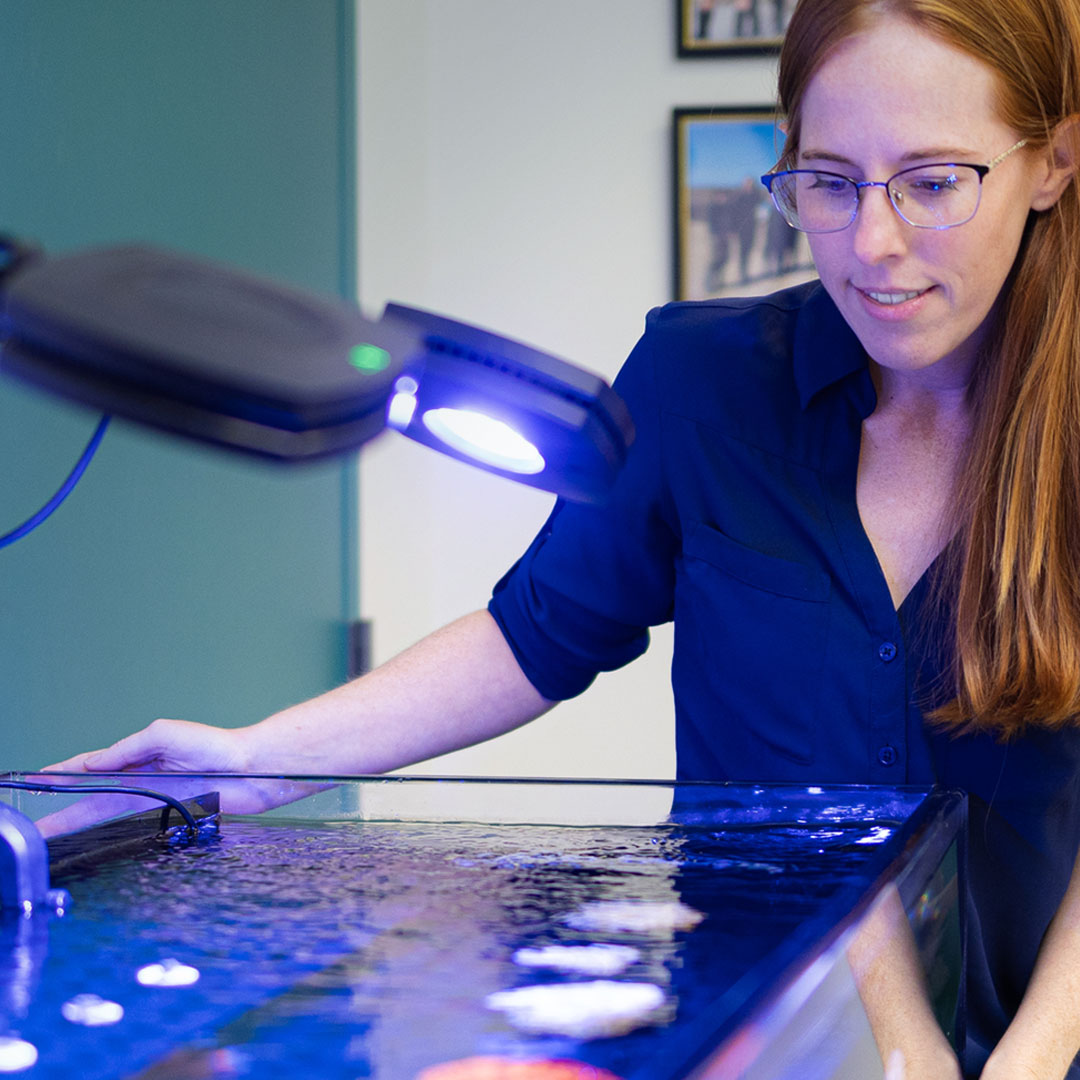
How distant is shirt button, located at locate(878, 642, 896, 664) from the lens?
40.4 inches

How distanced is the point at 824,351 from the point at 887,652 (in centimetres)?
28

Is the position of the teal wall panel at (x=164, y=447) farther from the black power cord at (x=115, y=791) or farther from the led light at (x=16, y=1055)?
the led light at (x=16, y=1055)

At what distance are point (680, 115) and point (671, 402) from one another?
170 cm

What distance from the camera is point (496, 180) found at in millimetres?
2775

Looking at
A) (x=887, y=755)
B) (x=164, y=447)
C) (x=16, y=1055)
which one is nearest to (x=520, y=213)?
(x=164, y=447)

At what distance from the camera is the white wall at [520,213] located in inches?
107

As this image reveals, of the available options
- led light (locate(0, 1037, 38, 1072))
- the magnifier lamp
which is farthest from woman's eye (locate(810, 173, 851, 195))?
led light (locate(0, 1037, 38, 1072))

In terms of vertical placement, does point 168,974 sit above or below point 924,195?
below

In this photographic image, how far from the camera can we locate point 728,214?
2.73 meters

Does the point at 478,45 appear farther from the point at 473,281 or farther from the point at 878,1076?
the point at 878,1076

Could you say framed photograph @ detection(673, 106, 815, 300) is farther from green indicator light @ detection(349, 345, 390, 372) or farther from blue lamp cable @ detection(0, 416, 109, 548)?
green indicator light @ detection(349, 345, 390, 372)

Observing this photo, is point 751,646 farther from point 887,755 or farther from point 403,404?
point 403,404

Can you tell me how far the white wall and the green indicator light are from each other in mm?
2344

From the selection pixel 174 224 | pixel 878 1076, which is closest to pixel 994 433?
pixel 878 1076
